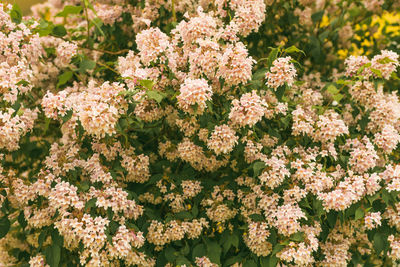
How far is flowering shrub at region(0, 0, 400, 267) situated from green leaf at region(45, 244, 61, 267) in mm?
17

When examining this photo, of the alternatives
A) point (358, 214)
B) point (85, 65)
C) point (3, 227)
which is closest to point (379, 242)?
point (358, 214)

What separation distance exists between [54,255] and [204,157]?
1.41 meters

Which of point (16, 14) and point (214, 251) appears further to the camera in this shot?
point (16, 14)

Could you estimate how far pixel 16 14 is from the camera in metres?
3.33

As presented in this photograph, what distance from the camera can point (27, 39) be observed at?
3.21m

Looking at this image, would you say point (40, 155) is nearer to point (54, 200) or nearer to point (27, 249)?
point (27, 249)

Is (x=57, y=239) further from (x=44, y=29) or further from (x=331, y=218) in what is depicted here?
(x=331, y=218)

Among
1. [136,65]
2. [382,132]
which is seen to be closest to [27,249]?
[136,65]

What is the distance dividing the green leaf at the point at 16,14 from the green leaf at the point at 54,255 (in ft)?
6.40

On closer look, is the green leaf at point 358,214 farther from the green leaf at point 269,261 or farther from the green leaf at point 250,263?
the green leaf at point 250,263

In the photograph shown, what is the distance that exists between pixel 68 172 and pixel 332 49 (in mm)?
3660

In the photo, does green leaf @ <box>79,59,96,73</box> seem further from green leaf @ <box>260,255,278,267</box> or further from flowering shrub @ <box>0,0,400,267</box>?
green leaf @ <box>260,255,278,267</box>

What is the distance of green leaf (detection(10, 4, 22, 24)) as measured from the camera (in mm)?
3307

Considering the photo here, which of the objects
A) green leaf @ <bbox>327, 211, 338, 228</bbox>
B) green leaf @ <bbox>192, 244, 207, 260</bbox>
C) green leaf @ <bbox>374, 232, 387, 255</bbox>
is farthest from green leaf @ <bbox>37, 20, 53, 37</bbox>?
green leaf @ <bbox>374, 232, 387, 255</bbox>
